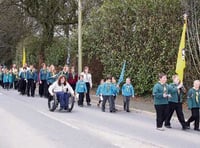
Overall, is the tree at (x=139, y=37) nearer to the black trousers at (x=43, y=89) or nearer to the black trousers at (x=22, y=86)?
the black trousers at (x=43, y=89)

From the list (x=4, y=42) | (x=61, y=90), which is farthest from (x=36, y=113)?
(x=4, y=42)

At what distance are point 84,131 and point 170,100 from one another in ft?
9.30

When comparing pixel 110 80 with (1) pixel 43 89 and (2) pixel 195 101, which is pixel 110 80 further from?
(1) pixel 43 89

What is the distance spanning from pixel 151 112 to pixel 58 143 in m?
7.91

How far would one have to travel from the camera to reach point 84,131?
12.6m

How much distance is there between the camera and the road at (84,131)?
10711 mm

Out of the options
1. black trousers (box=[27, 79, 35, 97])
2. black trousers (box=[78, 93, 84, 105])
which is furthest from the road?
black trousers (box=[27, 79, 35, 97])

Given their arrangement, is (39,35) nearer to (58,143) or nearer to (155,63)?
(155,63)

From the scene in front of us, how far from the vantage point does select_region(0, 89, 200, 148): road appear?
10.7m

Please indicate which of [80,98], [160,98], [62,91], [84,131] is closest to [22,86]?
[80,98]

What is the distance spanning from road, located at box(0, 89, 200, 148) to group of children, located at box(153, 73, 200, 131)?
1.19ft

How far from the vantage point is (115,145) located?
10477mm

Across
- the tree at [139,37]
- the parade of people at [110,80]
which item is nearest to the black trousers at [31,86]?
the parade of people at [110,80]

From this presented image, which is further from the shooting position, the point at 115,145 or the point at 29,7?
the point at 29,7
